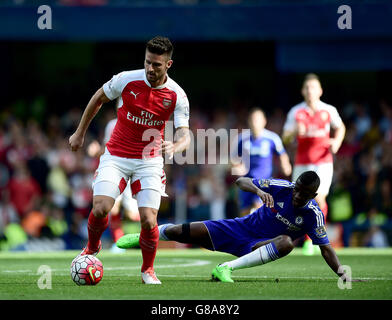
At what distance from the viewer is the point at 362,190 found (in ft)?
49.4

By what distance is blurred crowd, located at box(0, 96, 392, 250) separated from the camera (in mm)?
14781

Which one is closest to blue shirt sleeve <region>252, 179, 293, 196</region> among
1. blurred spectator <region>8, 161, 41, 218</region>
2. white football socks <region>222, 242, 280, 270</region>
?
white football socks <region>222, 242, 280, 270</region>

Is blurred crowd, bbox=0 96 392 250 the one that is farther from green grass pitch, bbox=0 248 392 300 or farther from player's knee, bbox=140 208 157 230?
player's knee, bbox=140 208 157 230

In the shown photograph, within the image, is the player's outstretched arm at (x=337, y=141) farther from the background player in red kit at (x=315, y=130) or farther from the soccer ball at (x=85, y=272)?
the soccer ball at (x=85, y=272)

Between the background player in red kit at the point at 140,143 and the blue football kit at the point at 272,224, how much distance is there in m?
0.90

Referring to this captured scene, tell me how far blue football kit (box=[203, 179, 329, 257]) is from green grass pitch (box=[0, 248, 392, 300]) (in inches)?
14.8

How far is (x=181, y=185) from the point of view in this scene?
16.0m

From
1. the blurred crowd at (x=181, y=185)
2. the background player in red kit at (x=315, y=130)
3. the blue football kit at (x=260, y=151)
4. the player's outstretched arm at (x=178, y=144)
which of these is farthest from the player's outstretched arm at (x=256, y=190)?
the blurred crowd at (x=181, y=185)

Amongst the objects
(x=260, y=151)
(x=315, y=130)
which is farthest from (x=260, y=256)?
(x=260, y=151)

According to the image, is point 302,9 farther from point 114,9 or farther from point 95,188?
point 95,188

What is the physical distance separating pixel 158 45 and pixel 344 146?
31.9ft

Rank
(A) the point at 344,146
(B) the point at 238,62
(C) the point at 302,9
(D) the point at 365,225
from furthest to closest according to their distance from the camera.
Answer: (B) the point at 238,62 < (C) the point at 302,9 < (A) the point at 344,146 < (D) the point at 365,225

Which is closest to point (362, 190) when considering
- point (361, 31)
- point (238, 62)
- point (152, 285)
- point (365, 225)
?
point (365, 225)

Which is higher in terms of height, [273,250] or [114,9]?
[114,9]
